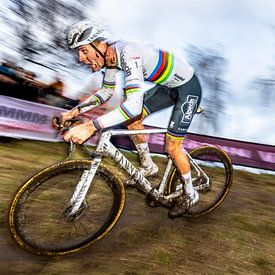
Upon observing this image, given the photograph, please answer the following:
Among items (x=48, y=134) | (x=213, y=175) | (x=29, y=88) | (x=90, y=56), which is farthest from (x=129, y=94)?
(x=29, y=88)

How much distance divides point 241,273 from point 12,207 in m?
2.46

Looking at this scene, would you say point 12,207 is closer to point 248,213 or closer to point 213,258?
point 213,258

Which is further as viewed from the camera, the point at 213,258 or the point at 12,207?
the point at 213,258

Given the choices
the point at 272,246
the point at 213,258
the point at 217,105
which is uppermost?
the point at 213,258

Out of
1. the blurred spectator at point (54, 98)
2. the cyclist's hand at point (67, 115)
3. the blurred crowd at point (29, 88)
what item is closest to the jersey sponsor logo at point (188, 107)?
the cyclist's hand at point (67, 115)

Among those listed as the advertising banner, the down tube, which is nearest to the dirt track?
the down tube

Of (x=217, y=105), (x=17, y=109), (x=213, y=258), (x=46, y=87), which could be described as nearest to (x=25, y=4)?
(x=46, y=87)

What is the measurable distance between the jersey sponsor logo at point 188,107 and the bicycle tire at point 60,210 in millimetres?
Result: 1173

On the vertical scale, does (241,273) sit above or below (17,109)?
above

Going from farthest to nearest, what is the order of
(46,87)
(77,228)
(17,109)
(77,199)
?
(46,87) → (17,109) → (77,228) → (77,199)

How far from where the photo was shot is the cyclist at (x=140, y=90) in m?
3.09

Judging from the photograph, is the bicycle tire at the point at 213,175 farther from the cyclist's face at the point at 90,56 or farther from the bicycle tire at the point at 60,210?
the cyclist's face at the point at 90,56

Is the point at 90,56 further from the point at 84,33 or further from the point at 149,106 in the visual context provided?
the point at 149,106

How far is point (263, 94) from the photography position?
24.5 m
